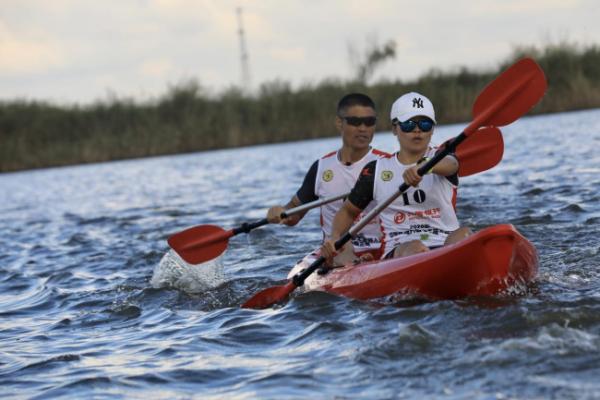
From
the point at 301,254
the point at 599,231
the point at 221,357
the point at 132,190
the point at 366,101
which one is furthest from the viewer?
the point at 132,190

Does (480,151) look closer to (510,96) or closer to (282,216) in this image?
(510,96)

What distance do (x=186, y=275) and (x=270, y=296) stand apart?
188 cm

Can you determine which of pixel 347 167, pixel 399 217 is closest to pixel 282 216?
pixel 347 167

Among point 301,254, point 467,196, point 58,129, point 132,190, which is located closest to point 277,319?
point 301,254

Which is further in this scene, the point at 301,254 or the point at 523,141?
the point at 523,141

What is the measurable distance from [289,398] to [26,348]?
250cm

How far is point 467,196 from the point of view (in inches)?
535

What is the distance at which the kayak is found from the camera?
226 inches

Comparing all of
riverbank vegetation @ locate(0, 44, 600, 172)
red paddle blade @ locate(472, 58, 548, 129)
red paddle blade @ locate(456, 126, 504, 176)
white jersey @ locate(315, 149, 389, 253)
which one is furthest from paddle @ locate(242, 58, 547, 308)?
riverbank vegetation @ locate(0, 44, 600, 172)

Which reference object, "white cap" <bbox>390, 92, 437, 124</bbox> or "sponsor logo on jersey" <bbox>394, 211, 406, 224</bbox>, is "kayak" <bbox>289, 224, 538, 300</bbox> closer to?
"sponsor logo on jersey" <bbox>394, 211, 406, 224</bbox>

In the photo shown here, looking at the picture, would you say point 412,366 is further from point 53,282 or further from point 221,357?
point 53,282

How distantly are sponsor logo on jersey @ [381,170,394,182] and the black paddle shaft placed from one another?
0.24m

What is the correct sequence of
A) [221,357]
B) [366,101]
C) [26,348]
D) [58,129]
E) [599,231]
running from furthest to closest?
[58,129]
[599,231]
[366,101]
[26,348]
[221,357]

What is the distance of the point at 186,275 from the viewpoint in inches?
347
